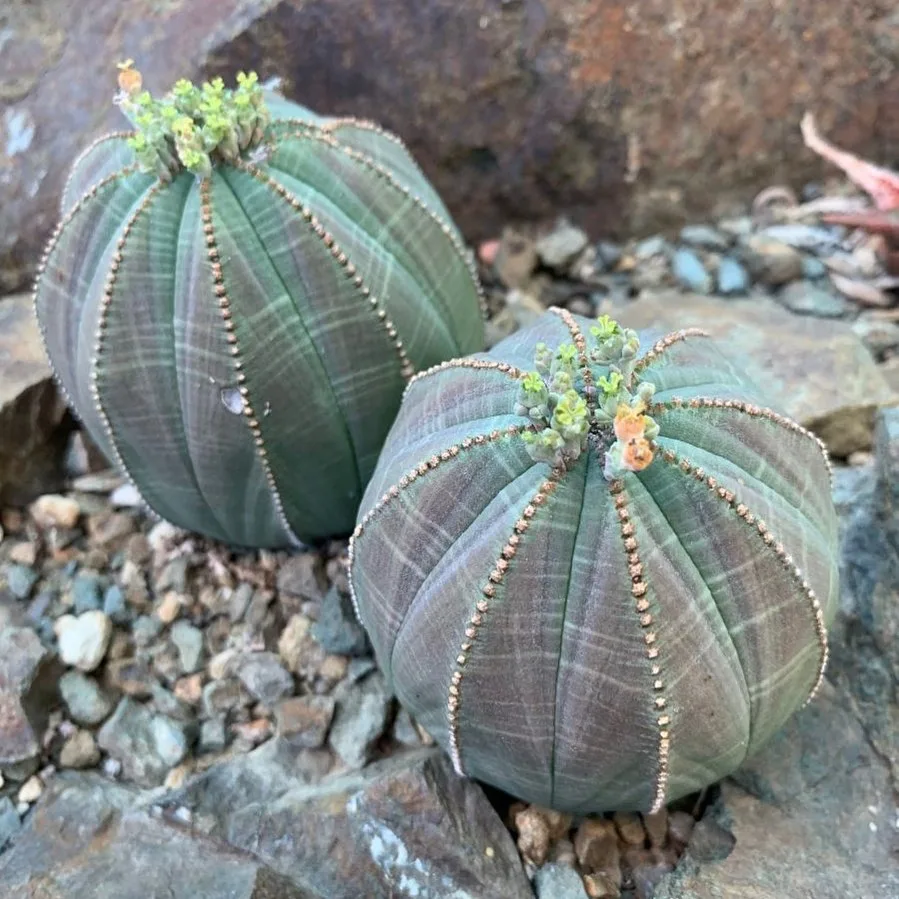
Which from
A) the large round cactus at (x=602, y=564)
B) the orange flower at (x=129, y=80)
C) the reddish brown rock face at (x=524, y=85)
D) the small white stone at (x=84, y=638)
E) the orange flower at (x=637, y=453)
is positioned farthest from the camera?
the reddish brown rock face at (x=524, y=85)

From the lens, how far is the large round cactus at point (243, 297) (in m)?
1.51

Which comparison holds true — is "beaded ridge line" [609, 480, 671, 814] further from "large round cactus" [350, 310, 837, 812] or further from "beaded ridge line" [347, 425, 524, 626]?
"beaded ridge line" [347, 425, 524, 626]

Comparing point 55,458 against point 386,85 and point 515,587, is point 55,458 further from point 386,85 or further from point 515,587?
point 515,587

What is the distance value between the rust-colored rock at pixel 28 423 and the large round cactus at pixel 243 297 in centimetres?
40

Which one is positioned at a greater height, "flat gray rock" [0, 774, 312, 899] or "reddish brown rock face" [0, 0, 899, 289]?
"reddish brown rock face" [0, 0, 899, 289]

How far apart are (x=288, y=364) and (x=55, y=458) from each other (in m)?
0.91

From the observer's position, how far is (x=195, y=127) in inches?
58.9

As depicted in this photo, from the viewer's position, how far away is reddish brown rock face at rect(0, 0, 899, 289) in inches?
92.2

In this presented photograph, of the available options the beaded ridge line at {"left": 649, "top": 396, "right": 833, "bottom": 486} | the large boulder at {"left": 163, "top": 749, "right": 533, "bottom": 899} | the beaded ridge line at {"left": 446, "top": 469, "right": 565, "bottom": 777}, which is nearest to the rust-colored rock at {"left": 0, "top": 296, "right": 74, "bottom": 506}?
the large boulder at {"left": 163, "top": 749, "right": 533, "bottom": 899}

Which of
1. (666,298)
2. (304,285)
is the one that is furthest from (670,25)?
(304,285)

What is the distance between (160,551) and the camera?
6.74ft

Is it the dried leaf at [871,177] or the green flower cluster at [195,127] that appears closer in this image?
the green flower cluster at [195,127]

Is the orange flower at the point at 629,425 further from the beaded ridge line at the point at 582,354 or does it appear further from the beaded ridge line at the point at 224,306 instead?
the beaded ridge line at the point at 224,306

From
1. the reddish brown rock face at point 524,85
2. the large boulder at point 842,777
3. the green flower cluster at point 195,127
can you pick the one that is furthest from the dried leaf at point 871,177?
the green flower cluster at point 195,127
